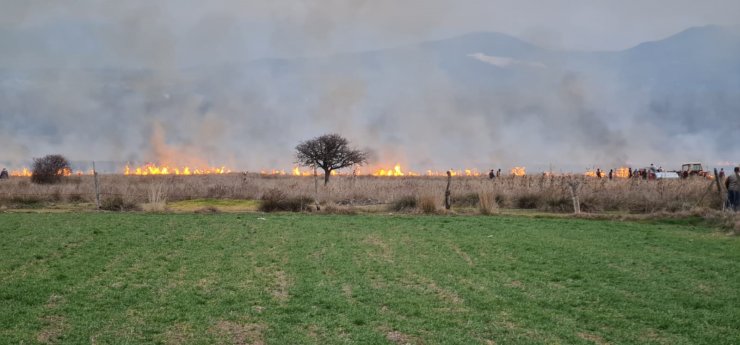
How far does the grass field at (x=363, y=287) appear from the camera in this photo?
7.27 metres

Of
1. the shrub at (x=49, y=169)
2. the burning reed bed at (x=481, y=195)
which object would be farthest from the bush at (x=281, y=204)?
the shrub at (x=49, y=169)

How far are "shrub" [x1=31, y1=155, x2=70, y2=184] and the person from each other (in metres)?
51.0

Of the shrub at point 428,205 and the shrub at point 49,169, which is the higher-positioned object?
the shrub at point 49,169

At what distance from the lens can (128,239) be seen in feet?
51.3

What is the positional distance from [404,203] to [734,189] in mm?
Answer: 14240

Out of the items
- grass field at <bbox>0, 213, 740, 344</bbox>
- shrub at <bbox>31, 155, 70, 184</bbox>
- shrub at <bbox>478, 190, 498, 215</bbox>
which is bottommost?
grass field at <bbox>0, 213, 740, 344</bbox>

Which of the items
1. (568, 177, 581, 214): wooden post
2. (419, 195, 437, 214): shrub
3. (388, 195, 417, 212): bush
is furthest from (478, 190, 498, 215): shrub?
(568, 177, 581, 214): wooden post

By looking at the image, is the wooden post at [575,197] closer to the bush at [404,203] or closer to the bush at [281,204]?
the bush at [404,203]

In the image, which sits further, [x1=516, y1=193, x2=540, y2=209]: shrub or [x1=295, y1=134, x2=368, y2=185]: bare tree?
[x1=295, y1=134, x2=368, y2=185]: bare tree

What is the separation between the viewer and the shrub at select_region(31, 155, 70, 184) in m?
50.8

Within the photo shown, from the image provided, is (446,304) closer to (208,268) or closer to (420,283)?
(420,283)

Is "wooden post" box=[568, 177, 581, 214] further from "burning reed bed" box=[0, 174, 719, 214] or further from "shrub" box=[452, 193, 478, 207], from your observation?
"shrub" box=[452, 193, 478, 207]

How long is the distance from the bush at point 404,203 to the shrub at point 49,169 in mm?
36847

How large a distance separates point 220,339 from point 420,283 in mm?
4316
